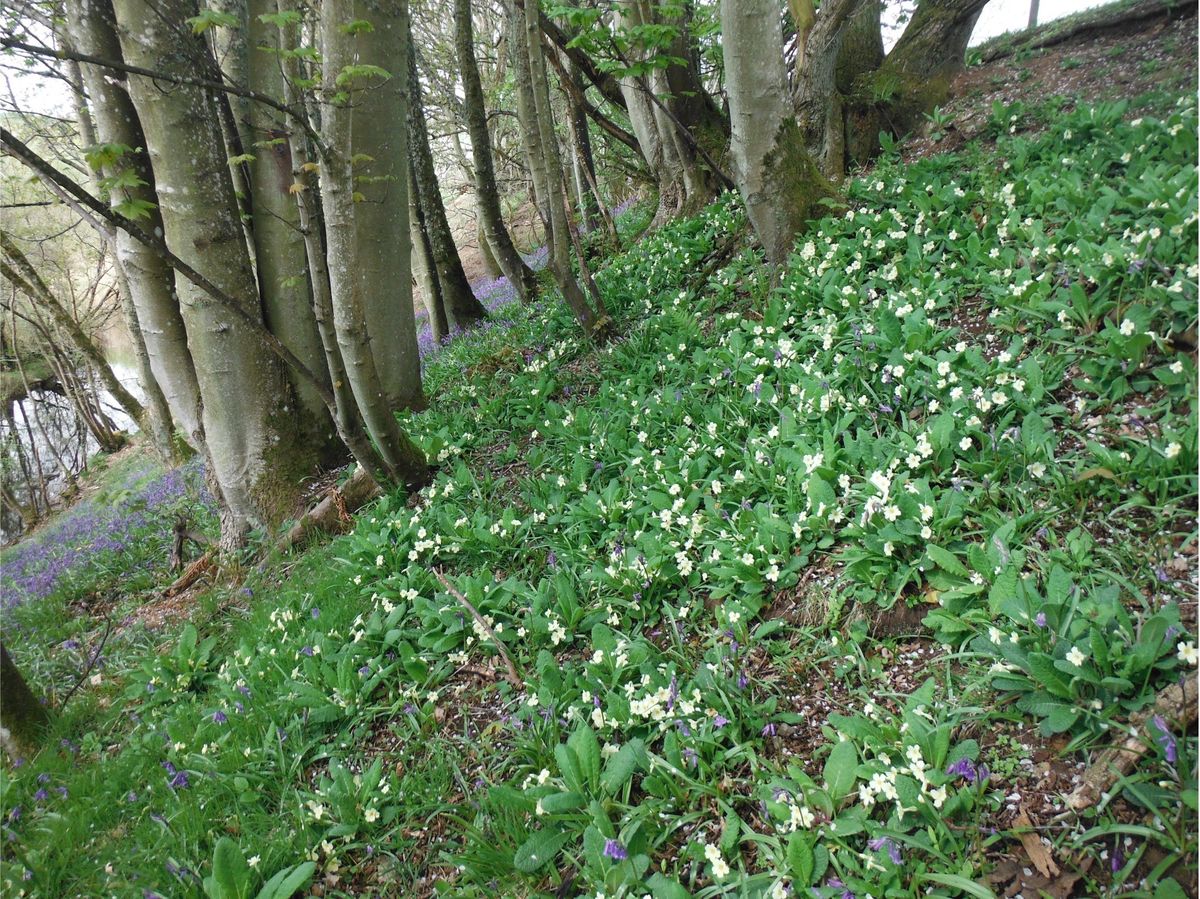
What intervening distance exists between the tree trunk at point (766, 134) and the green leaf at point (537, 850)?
3.94 meters

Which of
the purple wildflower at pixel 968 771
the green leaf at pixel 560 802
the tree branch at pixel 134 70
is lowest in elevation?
the green leaf at pixel 560 802

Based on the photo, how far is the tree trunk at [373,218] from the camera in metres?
3.25

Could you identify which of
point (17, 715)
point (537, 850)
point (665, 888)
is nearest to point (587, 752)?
point (537, 850)

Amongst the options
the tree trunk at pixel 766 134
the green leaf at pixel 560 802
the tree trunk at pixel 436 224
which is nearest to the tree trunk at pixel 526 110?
the tree trunk at pixel 766 134

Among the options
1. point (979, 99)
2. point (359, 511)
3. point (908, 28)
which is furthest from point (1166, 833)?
point (908, 28)

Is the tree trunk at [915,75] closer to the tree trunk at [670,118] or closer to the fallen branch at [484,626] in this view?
the tree trunk at [670,118]

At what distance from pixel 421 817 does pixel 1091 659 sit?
212 centimetres

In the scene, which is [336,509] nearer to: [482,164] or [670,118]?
[482,164]

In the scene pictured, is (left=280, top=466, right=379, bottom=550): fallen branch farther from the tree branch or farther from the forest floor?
the tree branch

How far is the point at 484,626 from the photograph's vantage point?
2844 mm

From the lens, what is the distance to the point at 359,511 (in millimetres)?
4379

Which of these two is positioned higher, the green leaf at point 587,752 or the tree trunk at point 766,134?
the tree trunk at point 766,134

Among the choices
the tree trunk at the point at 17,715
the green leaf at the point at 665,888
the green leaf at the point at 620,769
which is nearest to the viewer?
the green leaf at the point at 665,888

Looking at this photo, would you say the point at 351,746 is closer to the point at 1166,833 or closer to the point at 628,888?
the point at 628,888
